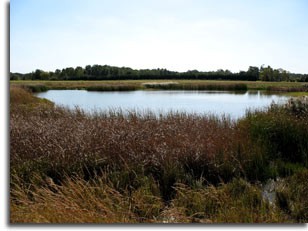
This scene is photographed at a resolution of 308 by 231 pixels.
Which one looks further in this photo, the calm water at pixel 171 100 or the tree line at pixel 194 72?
the calm water at pixel 171 100

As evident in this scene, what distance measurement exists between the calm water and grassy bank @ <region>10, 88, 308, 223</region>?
734 mm

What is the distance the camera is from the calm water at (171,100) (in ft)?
20.9

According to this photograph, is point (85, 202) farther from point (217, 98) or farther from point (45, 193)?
point (217, 98)

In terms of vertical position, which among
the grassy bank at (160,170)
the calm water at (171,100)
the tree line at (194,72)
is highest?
the tree line at (194,72)

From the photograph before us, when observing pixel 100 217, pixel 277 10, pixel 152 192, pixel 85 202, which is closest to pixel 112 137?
pixel 152 192

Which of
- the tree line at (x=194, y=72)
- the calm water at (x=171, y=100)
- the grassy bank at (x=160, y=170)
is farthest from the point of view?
the calm water at (x=171, y=100)

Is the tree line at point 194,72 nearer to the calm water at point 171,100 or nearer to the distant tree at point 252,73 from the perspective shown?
the distant tree at point 252,73

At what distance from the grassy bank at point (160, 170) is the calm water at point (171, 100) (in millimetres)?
734

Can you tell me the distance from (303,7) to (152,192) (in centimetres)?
244

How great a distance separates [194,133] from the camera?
4.81 meters

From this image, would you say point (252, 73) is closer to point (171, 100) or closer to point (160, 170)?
point (160, 170)

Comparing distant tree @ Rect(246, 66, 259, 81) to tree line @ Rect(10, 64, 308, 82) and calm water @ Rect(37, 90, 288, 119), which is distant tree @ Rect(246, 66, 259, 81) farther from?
calm water @ Rect(37, 90, 288, 119)

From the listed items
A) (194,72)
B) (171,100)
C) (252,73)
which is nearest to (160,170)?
(252,73)

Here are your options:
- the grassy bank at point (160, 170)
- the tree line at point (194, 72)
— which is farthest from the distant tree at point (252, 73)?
the grassy bank at point (160, 170)
